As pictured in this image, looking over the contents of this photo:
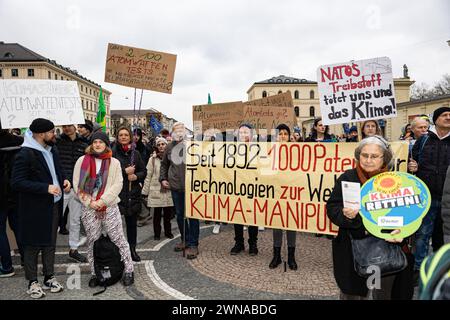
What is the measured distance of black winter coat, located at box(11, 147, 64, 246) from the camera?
3.68 metres

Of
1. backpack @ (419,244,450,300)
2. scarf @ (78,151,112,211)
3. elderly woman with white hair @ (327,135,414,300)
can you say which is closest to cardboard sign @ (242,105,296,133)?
scarf @ (78,151,112,211)

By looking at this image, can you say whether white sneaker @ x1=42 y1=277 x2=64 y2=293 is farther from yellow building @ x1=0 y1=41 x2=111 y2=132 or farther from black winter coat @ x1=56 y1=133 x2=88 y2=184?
yellow building @ x1=0 y1=41 x2=111 y2=132

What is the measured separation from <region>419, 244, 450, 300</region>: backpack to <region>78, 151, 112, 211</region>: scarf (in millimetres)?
3488

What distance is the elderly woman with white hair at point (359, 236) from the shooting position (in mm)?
2605

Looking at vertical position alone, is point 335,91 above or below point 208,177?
above

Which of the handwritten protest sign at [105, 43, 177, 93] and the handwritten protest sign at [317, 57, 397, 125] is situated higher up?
the handwritten protest sign at [105, 43, 177, 93]

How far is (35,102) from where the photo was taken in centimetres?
510

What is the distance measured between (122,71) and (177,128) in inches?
59.0

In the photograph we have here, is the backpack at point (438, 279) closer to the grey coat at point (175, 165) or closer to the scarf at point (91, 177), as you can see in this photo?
the scarf at point (91, 177)

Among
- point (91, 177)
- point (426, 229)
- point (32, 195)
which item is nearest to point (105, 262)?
point (91, 177)
